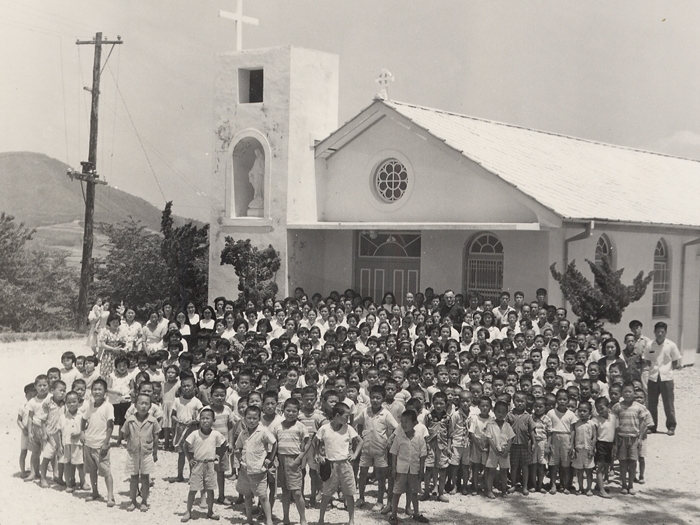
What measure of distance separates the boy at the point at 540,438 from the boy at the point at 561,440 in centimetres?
6

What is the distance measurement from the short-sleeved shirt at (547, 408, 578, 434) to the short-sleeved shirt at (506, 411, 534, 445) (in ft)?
0.92

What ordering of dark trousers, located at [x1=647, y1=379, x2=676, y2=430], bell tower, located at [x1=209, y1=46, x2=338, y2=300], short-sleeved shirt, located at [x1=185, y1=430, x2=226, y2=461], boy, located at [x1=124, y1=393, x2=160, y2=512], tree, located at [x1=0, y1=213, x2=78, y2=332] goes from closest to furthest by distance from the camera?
short-sleeved shirt, located at [x1=185, y1=430, x2=226, y2=461]
boy, located at [x1=124, y1=393, x2=160, y2=512]
dark trousers, located at [x1=647, y1=379, x2=676, y2=430]
bell tower, located at [x1=209, y1=46, x2=338, y2=300]
tree, located at [x1=0, y1=213, x2=78, y2=332]

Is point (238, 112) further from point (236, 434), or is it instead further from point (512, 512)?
point (512, 512)

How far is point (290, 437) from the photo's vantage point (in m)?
7.72

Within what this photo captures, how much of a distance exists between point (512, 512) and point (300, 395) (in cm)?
251

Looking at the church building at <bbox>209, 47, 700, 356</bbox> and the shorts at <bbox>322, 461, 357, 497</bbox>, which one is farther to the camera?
the church building at <bbox>209, 47, 700, 356</bbox>

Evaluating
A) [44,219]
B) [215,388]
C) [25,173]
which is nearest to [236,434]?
[215,388]

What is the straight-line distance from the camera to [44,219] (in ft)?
216

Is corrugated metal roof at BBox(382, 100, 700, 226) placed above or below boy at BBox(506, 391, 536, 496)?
above

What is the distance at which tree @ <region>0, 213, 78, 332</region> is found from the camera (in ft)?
88.9

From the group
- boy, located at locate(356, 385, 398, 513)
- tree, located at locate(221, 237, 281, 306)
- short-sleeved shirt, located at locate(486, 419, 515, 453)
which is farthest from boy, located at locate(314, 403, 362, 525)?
tree, located at locate(221, 237, 281, 306)

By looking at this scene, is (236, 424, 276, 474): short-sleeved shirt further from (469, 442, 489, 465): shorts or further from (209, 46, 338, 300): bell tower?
(209, 46, 338, 300): bell tower

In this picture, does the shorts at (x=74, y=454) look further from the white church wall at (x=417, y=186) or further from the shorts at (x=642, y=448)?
the white church wall at (x=417, y=186)

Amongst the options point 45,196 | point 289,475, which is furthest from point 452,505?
point 45,196
